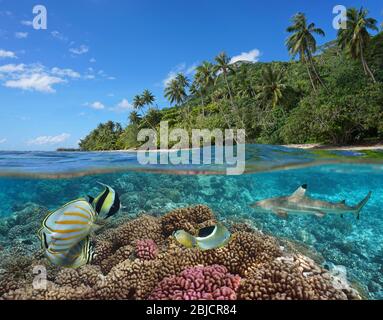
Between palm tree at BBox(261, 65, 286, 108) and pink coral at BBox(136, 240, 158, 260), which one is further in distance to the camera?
palm tree at BBox(261, 65, 286, 108)

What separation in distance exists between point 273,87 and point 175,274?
149 feet

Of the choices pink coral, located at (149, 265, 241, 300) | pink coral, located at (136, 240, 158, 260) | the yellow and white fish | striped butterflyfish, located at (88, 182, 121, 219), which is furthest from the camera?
pink coral, located at (136, 240, 158, 260)

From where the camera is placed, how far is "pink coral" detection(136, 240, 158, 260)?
7766mm

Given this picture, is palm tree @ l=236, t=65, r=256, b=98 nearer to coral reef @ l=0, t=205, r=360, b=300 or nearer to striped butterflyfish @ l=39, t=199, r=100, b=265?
coral reef @ l=0, t=205, r=360, b=300

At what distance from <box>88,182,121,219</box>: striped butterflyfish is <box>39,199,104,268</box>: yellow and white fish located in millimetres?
139

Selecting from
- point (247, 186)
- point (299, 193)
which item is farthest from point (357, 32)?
point (299, 193)

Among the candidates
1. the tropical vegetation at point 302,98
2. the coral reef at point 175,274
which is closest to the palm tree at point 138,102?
the tropical vegetation at point 302,98

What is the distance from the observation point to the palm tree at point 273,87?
156ft

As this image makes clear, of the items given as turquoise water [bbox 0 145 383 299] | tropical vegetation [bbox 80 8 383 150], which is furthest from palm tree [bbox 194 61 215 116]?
turquoise water [bbox 0 145 383 299]

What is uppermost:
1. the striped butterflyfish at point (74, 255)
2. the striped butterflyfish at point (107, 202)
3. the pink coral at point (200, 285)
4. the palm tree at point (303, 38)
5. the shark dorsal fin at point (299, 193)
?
the palm tree at point (303, 38)

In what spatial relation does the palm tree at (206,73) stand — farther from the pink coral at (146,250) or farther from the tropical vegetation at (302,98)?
the pink coral at (146,250)

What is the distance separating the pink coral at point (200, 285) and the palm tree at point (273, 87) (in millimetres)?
43652

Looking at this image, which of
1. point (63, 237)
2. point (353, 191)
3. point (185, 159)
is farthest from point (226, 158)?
point (63, 237)
